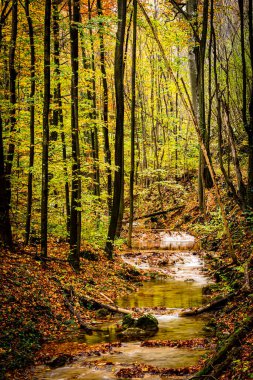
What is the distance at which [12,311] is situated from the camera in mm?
8383

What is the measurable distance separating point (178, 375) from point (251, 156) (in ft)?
23.8

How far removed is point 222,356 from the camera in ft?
17.2

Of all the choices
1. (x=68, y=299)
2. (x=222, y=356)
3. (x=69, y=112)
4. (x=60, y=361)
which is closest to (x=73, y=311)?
(x=68, y=299)

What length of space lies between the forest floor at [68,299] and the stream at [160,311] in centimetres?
40

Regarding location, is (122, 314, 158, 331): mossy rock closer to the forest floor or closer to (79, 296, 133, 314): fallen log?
the forest floor

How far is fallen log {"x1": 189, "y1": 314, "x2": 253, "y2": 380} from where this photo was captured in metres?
5.00

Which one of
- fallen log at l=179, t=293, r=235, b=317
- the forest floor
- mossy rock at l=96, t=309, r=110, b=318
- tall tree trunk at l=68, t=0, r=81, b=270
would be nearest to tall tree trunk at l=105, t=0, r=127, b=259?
the forest floor

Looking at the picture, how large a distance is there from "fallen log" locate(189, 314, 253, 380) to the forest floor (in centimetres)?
4

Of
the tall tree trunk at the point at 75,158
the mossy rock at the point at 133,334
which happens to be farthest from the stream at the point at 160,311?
the tall tree trunk at the point at 75,158

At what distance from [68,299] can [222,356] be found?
6.16m

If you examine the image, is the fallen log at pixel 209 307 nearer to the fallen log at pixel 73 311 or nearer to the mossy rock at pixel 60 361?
the fallen log at pixel 73 311

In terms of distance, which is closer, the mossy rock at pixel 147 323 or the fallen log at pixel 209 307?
the mossy rock at pixel 147 323

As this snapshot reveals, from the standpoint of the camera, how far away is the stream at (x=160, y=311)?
663cm

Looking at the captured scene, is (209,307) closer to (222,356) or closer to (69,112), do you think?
(222,356)
